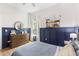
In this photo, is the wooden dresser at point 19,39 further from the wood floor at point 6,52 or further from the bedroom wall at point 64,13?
the bedroom wall at point 64,13

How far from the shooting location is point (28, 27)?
1.82 m

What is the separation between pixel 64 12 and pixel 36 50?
0.76 metres

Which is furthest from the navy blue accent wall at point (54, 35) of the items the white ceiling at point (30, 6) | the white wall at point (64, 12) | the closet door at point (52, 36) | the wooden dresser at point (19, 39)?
the white ceiling at point (30, 6)

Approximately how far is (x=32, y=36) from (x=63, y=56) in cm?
60

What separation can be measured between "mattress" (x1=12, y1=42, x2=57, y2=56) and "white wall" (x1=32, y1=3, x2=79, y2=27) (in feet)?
1.37

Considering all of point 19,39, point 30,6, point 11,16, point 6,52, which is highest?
point 30,6

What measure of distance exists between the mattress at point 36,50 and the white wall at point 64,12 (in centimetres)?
42

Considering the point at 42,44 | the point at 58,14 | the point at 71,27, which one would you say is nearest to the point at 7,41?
the point at 42,44

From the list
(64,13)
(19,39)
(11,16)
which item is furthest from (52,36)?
(11,16)

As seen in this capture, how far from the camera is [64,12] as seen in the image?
181 centimetres

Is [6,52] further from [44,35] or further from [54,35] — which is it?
[54,35]

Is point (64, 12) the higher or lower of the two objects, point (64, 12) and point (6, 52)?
→ the higher

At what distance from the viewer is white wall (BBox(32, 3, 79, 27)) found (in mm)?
1788

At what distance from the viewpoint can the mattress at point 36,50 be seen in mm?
1811
